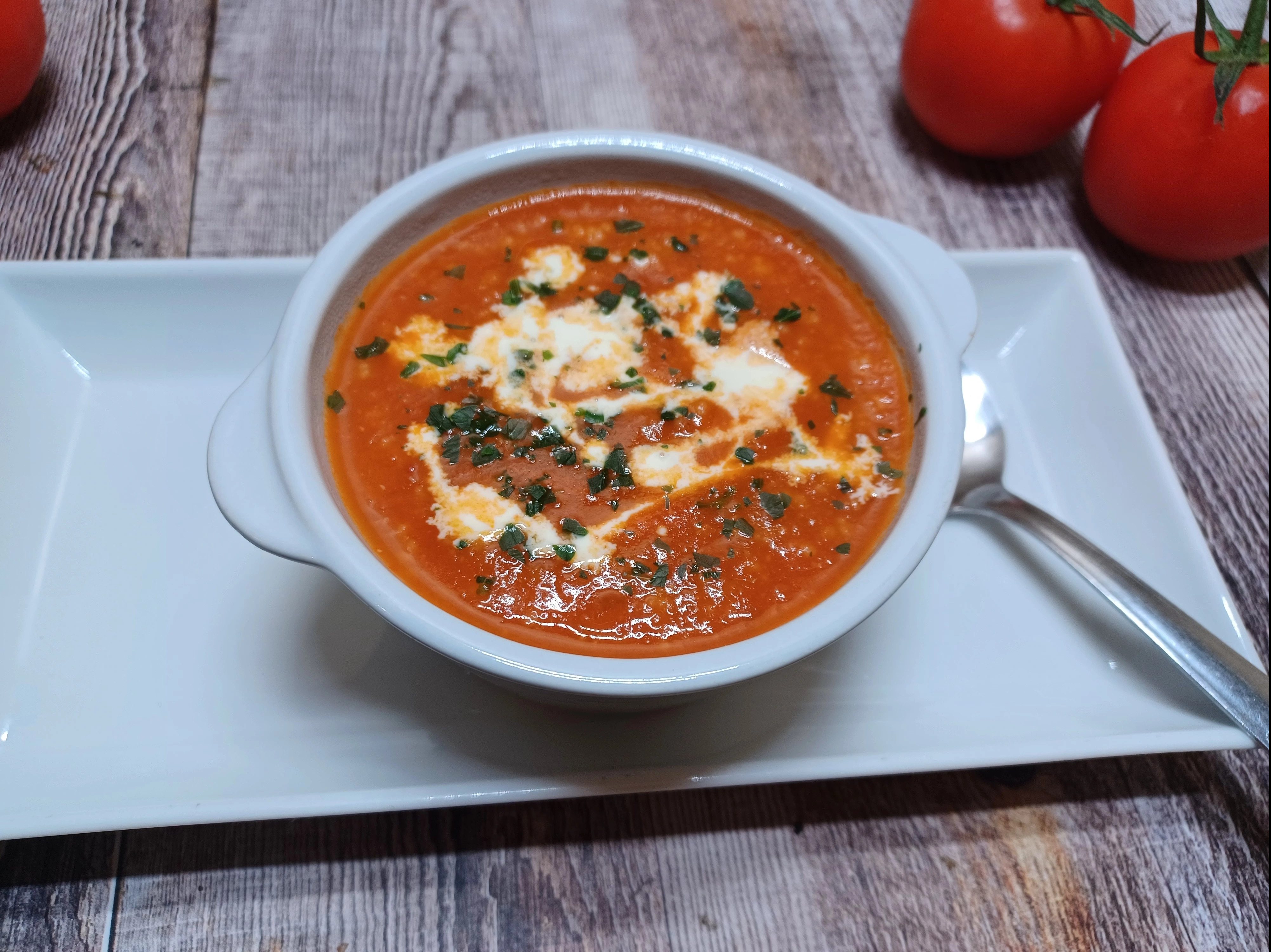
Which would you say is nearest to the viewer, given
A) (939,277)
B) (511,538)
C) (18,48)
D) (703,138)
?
(511,538)

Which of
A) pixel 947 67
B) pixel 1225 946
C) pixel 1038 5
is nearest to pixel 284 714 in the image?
pixel 1225 946

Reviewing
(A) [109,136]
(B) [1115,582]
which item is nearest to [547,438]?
(B) [1115,582]

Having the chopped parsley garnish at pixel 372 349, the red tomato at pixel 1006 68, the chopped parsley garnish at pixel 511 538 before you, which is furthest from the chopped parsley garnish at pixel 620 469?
the red tomato at pixel 1006 68

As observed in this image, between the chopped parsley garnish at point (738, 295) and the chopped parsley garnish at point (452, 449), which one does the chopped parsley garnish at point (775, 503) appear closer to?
the chopped parsley garnish at point (738, 295)

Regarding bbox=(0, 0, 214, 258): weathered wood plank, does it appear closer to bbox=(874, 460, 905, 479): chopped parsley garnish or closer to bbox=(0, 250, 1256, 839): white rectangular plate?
bbox=(0, 250, 1256, 839): white rectangular plate

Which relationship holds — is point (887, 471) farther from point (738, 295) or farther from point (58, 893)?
point (58, 893)
